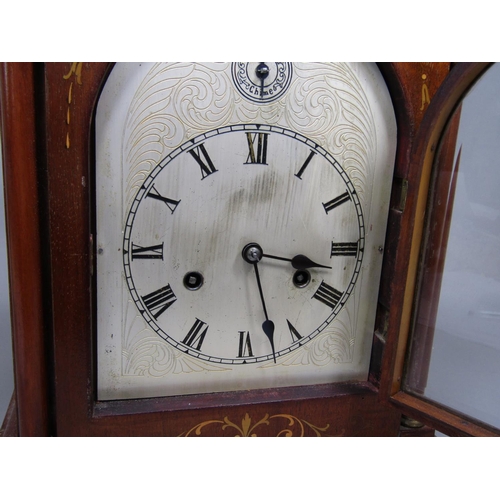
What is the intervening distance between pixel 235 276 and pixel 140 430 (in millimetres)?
352

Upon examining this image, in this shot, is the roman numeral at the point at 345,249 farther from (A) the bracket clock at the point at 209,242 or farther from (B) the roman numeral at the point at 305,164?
(B) the roman numeral at the point at 305,164

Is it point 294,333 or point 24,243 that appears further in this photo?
point 294,333

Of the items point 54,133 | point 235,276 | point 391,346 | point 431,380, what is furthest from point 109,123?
point 431,380

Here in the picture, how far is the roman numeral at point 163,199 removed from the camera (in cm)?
100

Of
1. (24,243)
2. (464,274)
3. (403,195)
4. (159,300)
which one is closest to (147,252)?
(159,300)

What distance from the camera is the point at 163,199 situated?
101 cm

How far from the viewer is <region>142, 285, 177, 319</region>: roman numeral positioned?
1057 millimetres

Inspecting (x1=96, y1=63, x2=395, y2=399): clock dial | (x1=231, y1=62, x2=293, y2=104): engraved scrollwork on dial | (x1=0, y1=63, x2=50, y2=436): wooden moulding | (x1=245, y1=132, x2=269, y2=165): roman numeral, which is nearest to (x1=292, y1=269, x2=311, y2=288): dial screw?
(x1=96, y1=63, x2=395, y2=399): clock dial

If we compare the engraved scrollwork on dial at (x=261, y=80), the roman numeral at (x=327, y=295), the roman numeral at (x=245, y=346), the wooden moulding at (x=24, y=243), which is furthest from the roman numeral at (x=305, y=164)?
the wooden moulding at (x=24, y=243)

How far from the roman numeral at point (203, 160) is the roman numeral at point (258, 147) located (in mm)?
67

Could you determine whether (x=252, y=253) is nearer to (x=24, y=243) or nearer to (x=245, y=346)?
(x=245, y=346)

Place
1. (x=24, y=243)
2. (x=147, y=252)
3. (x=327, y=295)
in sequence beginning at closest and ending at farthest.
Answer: (x=24, y=243), (x=147, y=252), (x=327, y=295)

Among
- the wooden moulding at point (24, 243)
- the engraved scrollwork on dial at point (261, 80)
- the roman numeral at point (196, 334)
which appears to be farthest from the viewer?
the roman numeral at point (196, 334)

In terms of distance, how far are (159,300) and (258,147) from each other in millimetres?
342
